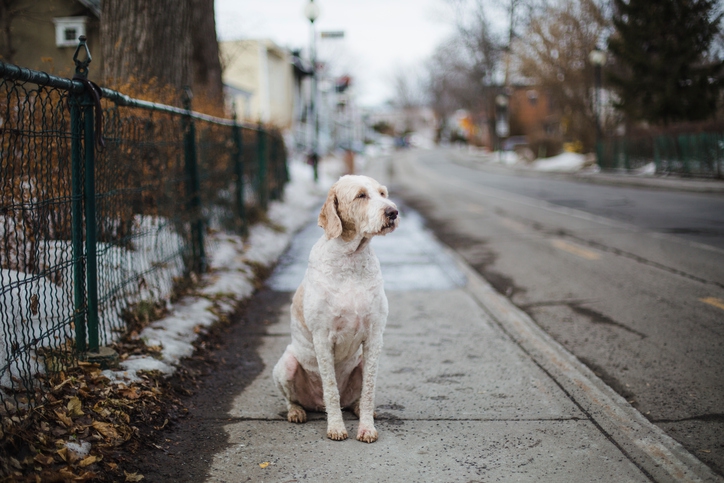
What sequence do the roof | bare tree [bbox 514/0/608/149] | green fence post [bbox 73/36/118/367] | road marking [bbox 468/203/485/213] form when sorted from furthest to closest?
bare tree [bbox 514/0/608/149] < road marking [bbox 468/203/485/213] < the roof < green fence post [bbox 73/36/118/367]

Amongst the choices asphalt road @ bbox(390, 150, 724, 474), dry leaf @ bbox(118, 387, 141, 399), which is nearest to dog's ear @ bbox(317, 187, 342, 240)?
dry leaf @ bbox(118, 387, 141, 399)

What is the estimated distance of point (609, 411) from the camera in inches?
155

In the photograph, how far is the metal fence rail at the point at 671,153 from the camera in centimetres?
2008

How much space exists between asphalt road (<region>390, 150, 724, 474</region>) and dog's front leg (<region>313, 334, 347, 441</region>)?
1.92m

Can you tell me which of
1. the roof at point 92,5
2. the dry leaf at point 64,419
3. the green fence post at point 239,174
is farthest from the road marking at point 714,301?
the roof at point 92,5

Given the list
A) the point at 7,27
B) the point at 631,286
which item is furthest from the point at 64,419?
the point at 7,27

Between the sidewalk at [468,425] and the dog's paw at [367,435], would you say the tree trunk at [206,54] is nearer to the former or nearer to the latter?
the sidewalk at [468,425]

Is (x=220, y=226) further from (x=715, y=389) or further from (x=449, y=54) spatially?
(x=449, y=54)

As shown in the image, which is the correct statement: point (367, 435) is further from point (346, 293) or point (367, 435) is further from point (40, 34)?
point (40, 34)

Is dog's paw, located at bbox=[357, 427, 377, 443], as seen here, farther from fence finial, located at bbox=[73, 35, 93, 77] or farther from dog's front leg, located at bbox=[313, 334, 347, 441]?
fence finial, located at bbox=[73, 35, 93, 77]

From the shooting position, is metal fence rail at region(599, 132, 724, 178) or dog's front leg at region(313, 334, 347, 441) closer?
dog's front leg at region(313, 334, 347, 441)

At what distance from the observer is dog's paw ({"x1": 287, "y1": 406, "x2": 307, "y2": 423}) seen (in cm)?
393

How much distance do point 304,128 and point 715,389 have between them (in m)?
48.1

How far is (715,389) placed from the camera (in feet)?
13.8
